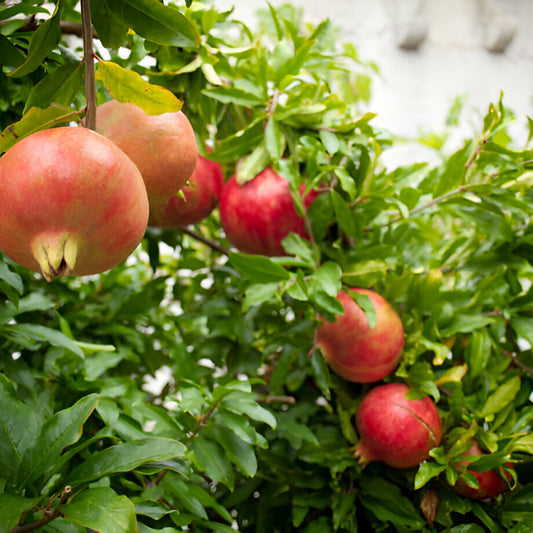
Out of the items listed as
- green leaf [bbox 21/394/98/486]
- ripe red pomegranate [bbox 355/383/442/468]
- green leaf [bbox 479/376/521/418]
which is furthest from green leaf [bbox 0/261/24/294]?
green leaf [bbox 479/376/521/418]

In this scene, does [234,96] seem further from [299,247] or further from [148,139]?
[148,139]

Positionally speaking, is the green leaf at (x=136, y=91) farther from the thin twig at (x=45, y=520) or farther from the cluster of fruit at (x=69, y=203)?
the thin twig at (x=45, y=520)

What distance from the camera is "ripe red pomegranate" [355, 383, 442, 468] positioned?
596mm

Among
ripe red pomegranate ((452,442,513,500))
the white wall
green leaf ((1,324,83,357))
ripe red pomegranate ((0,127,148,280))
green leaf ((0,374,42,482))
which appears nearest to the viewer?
ripe red pomegranate ((0,127,148,280))

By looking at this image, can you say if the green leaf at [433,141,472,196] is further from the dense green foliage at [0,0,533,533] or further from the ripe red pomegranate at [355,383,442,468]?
the ripe red pomegranate at [355,383,442,468]

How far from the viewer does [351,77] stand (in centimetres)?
101

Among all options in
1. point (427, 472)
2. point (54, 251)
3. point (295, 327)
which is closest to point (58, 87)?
point (54, 251)

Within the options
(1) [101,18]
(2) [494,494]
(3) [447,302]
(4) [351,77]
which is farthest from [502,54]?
(1) [101,18]

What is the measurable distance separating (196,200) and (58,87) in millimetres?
281

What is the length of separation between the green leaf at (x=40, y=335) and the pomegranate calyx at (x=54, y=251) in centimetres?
22

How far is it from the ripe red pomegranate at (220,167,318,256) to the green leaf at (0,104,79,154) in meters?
0.32

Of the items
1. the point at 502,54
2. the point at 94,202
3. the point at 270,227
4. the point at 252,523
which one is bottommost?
the point at 252,523

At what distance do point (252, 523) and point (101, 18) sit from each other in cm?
56

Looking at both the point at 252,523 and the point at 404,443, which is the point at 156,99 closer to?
the point at 404,443
